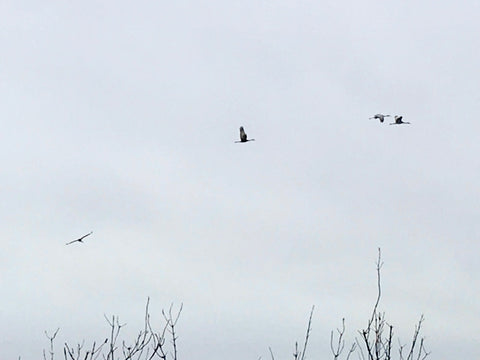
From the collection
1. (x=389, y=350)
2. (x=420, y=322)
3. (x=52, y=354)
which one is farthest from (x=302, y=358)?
(x=52, y=354)

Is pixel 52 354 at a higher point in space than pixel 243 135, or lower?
lower

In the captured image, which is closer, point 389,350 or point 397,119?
point 389,350

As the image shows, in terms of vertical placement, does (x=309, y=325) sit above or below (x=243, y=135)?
below

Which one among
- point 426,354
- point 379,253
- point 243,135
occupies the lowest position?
point 426,354

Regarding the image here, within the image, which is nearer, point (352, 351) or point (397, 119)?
point (352, 351)

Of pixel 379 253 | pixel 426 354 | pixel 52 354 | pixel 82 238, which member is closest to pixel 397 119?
pixel 379 253

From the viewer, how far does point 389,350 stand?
18.5m

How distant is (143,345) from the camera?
747 inches

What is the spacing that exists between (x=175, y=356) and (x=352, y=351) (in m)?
4.12

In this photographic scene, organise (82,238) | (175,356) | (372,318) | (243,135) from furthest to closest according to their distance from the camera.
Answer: (243,135) < (82,238) < (372,318) < (175,356)

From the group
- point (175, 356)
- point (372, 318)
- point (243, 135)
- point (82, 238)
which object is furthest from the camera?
point (243, 135)

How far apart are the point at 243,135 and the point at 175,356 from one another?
24.6 feet

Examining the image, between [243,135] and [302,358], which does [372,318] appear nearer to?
[302,358]

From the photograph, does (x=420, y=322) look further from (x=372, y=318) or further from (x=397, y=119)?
(x=397, y=119)
